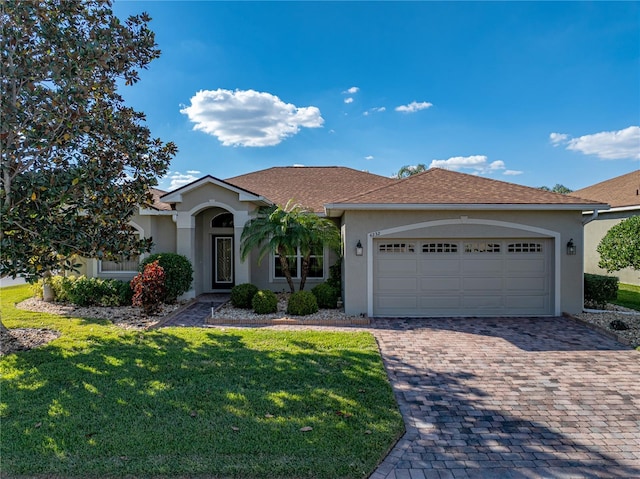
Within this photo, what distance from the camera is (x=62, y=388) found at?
5.39m

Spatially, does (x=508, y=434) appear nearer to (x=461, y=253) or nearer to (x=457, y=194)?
(x=461, y=253)

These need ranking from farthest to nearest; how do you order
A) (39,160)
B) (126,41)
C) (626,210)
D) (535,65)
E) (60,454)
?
1. (626,210)
2. (535,65)
3. (126,41)
4. (39,160)
5. (60,454)

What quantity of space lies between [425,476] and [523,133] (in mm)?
19011

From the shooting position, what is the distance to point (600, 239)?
18.6 m

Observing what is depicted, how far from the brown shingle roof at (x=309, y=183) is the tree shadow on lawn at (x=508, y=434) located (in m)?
9.94

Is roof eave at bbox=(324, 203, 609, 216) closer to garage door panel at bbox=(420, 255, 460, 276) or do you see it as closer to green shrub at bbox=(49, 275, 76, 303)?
garage door panel at bbox=(420, 255, 460, 276)

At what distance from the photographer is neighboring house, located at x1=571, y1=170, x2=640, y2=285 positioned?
1708 cm

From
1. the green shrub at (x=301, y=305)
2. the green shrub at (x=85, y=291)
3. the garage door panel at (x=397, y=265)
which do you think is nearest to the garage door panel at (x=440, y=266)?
the garage door panel at (x=397, y=265)

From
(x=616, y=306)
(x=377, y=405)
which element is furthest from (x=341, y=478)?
(x=616, y=306)

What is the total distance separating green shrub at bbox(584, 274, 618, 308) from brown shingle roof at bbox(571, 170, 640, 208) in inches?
320

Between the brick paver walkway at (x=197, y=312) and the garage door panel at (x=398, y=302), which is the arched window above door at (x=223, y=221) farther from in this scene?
the garage door panel at (x=398, y=302)

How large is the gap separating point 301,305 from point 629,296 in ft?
45.9

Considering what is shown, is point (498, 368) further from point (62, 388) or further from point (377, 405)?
point (62, 388)

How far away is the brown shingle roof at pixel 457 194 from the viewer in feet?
33.4
